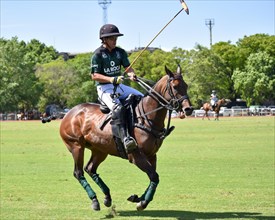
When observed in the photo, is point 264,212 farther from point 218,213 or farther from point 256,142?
point 256,142

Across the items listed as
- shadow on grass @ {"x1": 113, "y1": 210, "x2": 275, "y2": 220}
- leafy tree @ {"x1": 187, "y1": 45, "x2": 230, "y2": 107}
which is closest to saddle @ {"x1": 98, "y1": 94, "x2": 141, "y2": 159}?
shadow on grass @ {"x1": 113, "y1": 210, "x2": 275, "y2": 220}

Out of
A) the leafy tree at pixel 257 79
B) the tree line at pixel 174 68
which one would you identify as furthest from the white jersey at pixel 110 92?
Answer: the leafy tree at pixel 257 79

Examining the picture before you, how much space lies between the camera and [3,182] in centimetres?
1878

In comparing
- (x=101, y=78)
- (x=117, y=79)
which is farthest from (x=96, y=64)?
(x=117, y=79)

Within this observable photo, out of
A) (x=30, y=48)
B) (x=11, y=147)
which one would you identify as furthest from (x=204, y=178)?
(x=30, y=48)

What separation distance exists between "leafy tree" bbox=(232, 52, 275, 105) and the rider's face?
80508mm

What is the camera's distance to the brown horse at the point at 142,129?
11422 millimetres

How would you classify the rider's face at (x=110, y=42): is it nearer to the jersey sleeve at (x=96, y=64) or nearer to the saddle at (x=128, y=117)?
the jersey sleeve at (x=96, y=64)

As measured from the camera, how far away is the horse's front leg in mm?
11320

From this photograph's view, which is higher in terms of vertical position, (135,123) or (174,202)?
(135,123)

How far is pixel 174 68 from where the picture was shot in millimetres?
89438

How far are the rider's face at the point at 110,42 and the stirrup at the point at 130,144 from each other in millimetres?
1855

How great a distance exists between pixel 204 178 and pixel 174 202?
4.40 m

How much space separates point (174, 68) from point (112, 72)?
77.4m
